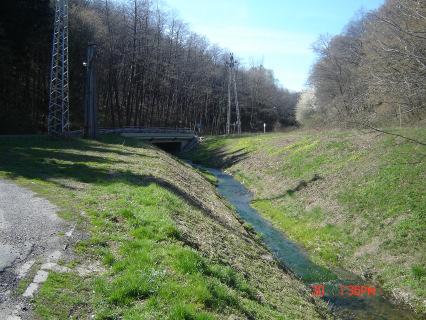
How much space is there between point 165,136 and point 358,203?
45.1 m

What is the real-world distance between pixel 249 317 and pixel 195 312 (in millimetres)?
1414

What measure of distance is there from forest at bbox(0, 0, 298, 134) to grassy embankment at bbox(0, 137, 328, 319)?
2708 cm

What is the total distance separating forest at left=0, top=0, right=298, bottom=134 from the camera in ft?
139

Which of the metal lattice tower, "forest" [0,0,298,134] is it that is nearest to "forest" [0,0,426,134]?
"forest" [0,0,298,134]

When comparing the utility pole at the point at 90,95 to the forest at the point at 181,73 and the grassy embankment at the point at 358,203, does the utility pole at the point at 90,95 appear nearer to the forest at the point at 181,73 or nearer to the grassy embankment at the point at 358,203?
the forest at the point at 181,73

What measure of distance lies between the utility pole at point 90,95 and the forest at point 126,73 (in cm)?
662

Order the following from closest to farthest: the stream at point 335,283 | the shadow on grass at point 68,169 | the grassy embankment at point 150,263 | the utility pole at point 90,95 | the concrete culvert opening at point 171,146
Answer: the grassy embankment at point 150,263 → the stream at point 335,283 → the shadow on grass at point 68,169 → the utility pole at point 90,95 → the concrete culvert opening at point 171,146

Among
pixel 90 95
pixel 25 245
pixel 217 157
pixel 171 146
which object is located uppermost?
pixel 90 95

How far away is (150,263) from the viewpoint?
9.30 m

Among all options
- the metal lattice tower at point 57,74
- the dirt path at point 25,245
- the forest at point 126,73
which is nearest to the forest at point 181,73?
the forest at point 126,73

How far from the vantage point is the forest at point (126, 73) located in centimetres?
4247
